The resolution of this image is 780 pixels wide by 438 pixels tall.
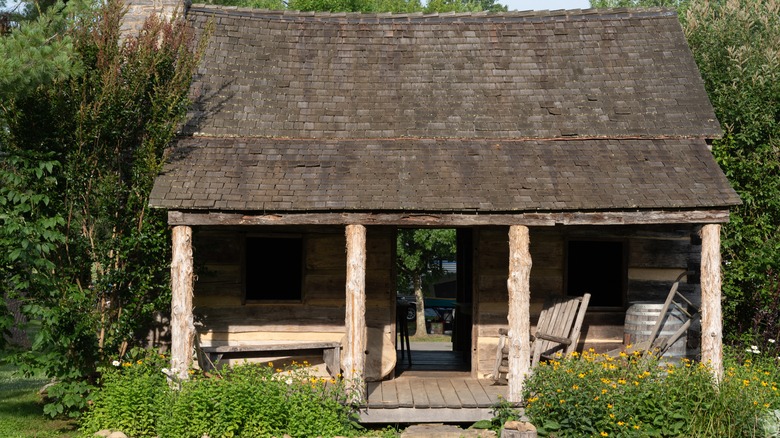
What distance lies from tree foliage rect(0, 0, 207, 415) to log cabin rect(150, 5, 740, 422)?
59 centimetres

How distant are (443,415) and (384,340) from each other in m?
2.05

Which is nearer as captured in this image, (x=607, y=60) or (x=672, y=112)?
(x=672, y=112)

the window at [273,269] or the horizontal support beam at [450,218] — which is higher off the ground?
the horizontal support beam at [450,218]

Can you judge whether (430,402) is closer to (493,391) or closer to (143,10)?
(493,391)

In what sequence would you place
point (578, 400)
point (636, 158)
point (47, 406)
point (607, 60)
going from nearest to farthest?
point (578, 400), point (47, 406), point (636, 158), point (607, 60)

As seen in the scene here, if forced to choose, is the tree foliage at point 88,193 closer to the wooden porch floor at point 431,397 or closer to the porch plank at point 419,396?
the wooden porch floor at point 431,397

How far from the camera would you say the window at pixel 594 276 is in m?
13.4

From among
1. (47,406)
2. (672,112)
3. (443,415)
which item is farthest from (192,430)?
(672,112)

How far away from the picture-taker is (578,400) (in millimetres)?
10078

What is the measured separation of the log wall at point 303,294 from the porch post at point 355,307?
65.5 inches

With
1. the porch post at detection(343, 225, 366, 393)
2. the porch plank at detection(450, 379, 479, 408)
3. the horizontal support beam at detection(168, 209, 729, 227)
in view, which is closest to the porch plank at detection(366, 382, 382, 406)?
the porch post at detection(343, 225, 366, 393)

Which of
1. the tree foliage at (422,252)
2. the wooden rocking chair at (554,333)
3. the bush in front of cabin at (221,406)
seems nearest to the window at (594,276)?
the wooden rocking chair at (554,333)

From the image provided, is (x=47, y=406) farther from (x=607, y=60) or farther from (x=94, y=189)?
(x=607, y=60)

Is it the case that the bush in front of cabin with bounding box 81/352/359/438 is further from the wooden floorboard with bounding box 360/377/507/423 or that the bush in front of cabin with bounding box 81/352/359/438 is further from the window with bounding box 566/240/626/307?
the window with bounding box 566/240/626/307
